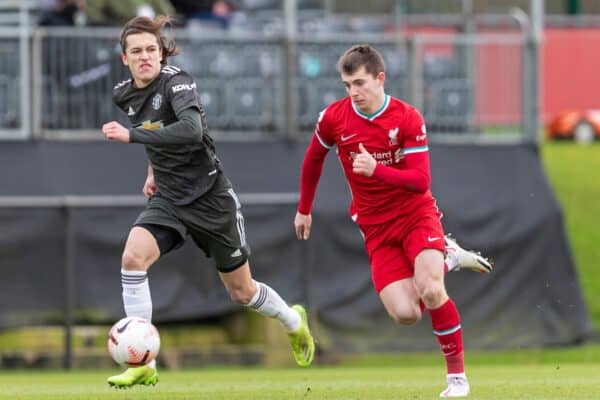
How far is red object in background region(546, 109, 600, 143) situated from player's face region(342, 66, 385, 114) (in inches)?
973

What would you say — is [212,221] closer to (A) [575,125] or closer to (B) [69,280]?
(B) [69,280]

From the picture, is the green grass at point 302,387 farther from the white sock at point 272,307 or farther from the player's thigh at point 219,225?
the player's thigh at point 219,225

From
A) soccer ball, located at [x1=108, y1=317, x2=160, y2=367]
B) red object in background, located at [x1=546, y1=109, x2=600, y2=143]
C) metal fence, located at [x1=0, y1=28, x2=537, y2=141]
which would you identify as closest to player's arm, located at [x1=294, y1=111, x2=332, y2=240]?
soccer ball, located at [x1=108, y1=317, x2=160, y2=367]

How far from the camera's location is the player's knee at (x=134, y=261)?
955 cm

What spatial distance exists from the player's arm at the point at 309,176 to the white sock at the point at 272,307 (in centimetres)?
55

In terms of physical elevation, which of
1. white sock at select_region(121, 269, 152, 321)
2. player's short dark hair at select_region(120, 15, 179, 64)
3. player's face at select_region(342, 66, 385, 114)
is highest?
player's short dark hair at select_region(120, 15, 179, 64)

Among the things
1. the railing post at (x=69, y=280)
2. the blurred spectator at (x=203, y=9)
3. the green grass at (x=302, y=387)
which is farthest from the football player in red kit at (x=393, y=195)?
the blurred spectator at (x=203, y=9)

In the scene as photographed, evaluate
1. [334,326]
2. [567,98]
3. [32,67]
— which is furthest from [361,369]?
[567,98]

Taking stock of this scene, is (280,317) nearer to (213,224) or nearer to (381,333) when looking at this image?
(213,224)

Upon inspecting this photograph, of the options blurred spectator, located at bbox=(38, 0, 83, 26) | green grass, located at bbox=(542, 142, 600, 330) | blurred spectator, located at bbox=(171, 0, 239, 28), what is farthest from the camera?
green grass, located at bbox=(542, 142, 600, 330)

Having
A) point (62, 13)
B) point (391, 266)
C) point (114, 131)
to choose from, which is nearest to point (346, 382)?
point (391, 266)

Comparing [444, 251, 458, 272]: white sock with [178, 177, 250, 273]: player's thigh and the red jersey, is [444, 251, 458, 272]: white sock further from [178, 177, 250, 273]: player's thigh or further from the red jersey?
[178, 177, 250, 273]: player's thigh

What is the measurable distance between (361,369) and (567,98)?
20.1 metres

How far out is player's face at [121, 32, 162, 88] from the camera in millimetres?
9531
